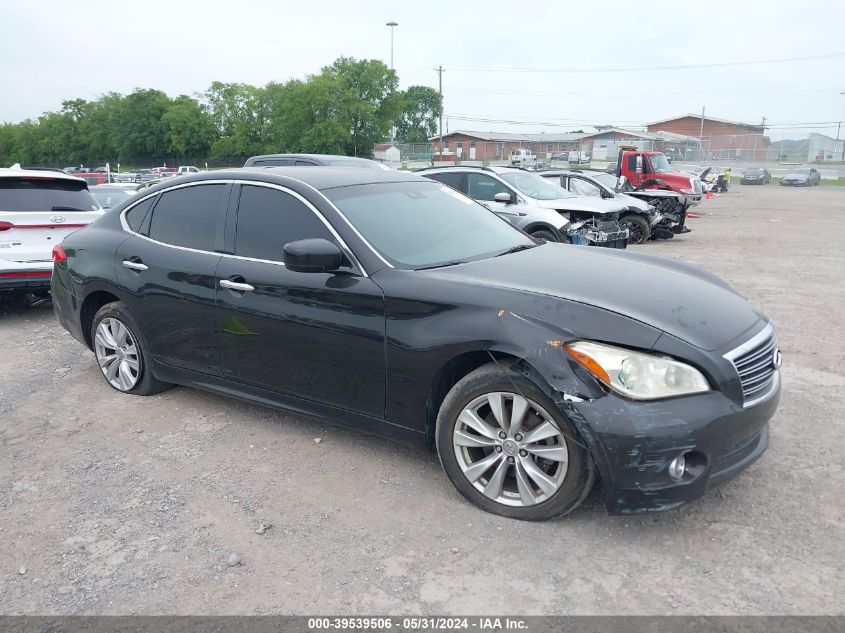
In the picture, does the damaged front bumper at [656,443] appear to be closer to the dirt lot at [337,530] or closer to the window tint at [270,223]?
the dirt lot at [337,530]

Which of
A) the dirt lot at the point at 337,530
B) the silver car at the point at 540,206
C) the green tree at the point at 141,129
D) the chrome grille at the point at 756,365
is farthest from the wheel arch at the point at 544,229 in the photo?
the green tree at the point at 141,129

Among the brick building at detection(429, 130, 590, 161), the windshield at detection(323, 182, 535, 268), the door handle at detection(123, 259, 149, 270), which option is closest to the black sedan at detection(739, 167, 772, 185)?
the brick building at detection(429, 130, 590, 161)

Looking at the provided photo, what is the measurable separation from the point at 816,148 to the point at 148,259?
68.8 m

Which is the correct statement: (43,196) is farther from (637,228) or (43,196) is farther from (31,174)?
(637,228)

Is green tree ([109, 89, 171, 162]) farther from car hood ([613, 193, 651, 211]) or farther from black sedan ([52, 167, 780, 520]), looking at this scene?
black sedan ([52, 167, 780, 520])

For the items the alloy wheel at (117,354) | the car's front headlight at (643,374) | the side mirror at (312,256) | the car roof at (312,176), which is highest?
the car roof at (312,176)

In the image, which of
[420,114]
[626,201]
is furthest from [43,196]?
[420,114]

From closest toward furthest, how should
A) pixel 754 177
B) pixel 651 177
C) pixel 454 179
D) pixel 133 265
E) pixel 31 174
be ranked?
1. pixel 133 265
2. pixel 31 174
3. pixel 454 179
4. pixel 651 177
5. pixel 754 177

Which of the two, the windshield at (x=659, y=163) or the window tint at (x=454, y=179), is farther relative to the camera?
the windshield at (x=659, y=163)

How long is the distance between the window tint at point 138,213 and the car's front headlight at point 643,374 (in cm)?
348

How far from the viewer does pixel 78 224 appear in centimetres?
765

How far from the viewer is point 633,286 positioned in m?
3.49

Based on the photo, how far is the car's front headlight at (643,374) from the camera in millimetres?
2904

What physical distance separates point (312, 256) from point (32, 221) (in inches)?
208
